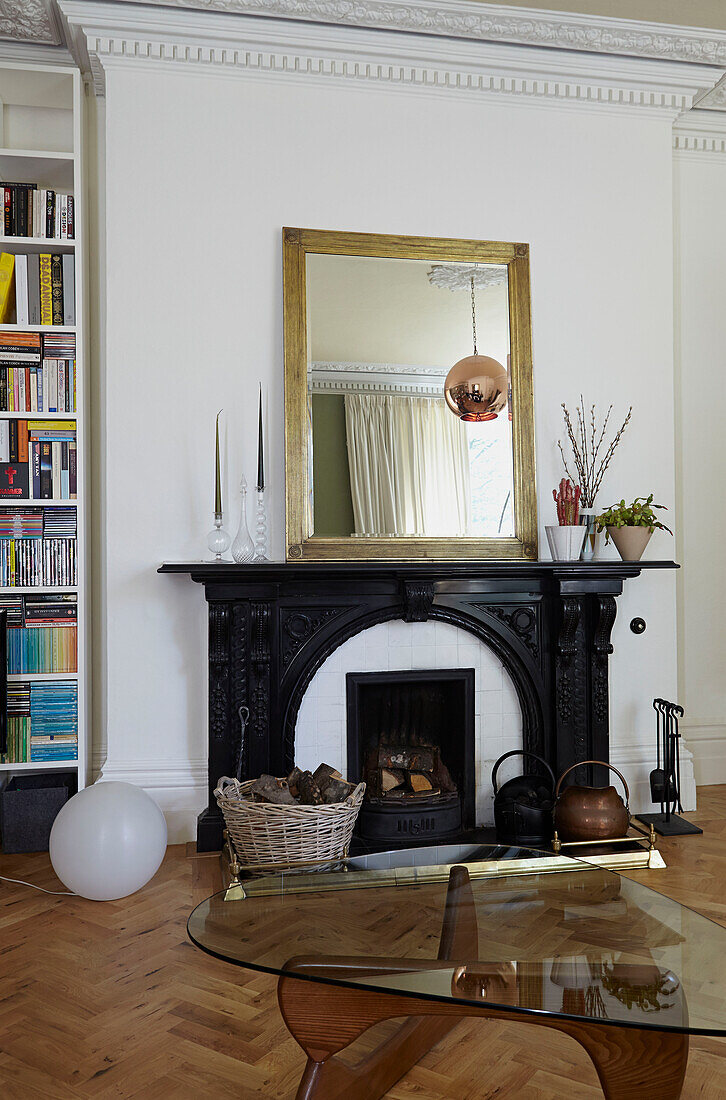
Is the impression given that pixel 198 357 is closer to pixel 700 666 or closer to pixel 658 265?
pixel 658 265

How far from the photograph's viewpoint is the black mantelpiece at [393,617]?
11.2 feet

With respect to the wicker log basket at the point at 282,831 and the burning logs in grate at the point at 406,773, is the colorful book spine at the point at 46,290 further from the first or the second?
the burning logs in grate at the point at 406,773

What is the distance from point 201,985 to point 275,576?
1545 mm

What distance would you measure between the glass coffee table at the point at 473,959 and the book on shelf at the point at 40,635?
6.04 ft

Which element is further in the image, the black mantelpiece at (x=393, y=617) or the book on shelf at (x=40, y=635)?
the book on shelf at (x=40, y=635)

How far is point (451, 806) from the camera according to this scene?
139 inches

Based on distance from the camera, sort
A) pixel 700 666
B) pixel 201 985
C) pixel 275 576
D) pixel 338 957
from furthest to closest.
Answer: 1. pixel 700 666
2. pixel 275 576
3. pixel 201 985
4. pixel 338 957

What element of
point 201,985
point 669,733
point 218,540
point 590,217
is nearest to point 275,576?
point 218,540

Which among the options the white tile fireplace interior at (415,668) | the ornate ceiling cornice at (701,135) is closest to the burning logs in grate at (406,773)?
the white tile fireplace interior at (415,668)

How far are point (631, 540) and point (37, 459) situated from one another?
8.53 feet

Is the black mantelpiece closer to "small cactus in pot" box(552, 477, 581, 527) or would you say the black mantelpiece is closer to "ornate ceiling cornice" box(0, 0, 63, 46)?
"small cactus in pot" box(552, 477, 581, 527)

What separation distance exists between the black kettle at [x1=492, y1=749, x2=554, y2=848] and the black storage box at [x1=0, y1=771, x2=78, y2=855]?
179cm

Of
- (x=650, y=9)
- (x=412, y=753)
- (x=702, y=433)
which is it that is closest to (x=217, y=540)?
(x=412, y=753)

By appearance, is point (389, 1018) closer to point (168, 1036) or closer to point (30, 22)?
point (168, 1036)
